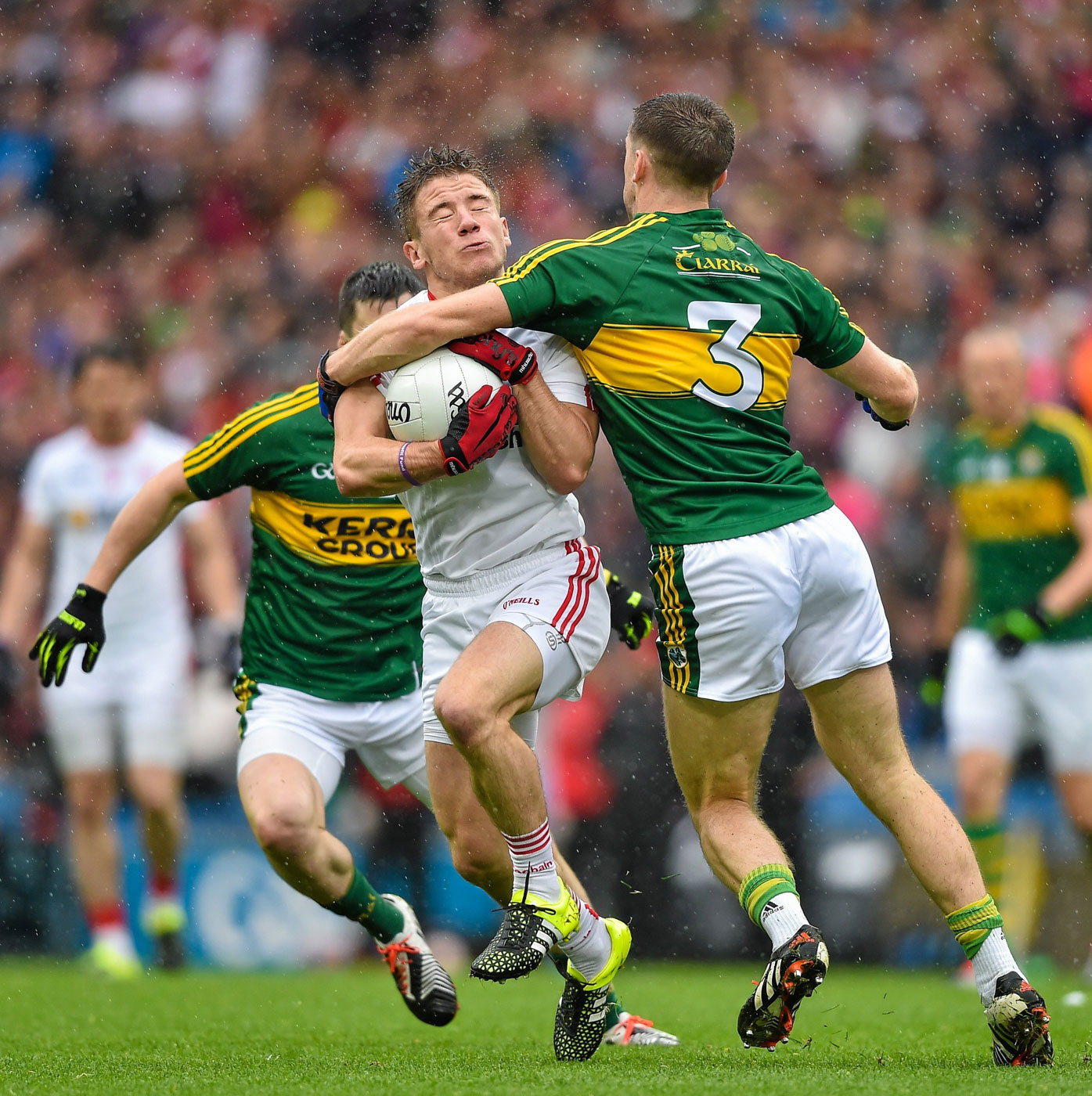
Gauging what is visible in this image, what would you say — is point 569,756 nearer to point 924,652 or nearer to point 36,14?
point 924,652

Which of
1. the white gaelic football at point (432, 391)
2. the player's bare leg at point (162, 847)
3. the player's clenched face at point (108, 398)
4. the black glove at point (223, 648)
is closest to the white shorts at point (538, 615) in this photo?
the white gaelic football at point (432, 391)

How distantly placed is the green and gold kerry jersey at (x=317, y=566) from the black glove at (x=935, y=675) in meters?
3.07

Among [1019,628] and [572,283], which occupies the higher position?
[572,283]

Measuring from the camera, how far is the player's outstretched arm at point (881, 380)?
4.53m

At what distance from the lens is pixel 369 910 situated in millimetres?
5348

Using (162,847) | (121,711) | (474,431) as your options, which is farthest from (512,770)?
(121,711)

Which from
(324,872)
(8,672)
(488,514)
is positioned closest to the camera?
(488,514)

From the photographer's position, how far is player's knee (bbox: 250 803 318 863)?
5145 mm

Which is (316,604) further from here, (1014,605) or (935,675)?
(1014,605)

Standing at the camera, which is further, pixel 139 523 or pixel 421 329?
pixel 139 523

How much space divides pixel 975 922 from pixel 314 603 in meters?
2.51

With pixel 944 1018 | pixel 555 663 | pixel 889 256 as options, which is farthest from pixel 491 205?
pixel 889 256

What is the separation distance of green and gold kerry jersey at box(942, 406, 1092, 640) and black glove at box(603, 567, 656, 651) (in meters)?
3.00

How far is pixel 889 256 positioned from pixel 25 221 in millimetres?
7311
